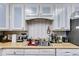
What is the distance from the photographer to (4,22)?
2.26 metres

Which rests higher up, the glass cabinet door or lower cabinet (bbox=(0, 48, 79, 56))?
the glass cabinet door

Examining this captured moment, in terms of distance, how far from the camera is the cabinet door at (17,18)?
2.24m

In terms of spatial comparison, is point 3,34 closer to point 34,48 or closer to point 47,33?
point 47,33

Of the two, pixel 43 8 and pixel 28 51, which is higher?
pixel 43 8

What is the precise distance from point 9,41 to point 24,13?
0.45m

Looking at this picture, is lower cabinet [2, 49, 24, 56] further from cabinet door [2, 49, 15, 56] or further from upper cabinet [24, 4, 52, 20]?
upper cabinet [24, 4, 52, 20]

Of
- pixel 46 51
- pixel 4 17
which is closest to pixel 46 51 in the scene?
pixel 46 51

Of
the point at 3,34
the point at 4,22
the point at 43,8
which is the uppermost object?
the point at 43,8

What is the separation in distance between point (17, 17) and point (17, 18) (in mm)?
14

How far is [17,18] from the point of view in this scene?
2277 mm

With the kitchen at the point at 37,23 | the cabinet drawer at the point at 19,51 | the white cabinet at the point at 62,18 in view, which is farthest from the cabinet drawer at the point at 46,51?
the white cabinet at the point at 62,18

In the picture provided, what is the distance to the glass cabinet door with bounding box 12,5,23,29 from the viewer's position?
2242 millimetres

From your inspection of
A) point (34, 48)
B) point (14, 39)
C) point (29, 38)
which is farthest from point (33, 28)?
point (34, 48)

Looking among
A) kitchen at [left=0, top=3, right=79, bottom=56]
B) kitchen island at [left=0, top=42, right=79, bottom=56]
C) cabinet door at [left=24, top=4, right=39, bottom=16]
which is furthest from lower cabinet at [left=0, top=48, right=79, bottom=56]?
cabinet door at [left=24, top=4, right=39, bottom=16]
